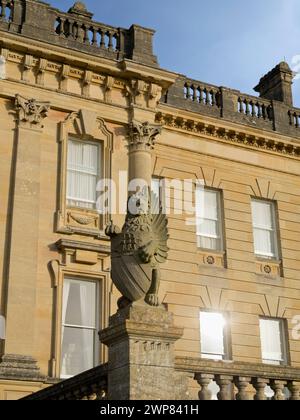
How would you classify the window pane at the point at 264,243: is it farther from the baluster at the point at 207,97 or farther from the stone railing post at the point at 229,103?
the baluster at the point at 207,97

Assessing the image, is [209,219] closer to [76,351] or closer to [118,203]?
[118,203]

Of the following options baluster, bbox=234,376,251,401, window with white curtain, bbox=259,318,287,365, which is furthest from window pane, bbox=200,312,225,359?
baluster, bbox=234,376,251,401

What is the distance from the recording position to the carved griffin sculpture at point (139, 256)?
31.2 feet

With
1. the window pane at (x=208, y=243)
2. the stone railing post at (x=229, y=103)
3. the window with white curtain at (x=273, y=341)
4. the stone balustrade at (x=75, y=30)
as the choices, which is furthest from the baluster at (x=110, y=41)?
the window with white curtain at (x=273, y=341)

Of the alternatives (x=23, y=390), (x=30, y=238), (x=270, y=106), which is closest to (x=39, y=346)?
(x=23, y=390)

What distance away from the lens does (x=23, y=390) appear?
1520cm

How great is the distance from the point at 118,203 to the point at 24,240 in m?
2.88

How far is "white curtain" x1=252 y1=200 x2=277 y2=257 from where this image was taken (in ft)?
70.9

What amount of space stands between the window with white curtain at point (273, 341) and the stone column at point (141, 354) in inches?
455

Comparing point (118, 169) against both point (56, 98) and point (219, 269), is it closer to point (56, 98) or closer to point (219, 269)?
point (56, 98)

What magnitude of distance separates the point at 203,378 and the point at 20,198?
8.93 meters

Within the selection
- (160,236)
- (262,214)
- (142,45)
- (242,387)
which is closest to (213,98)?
(142,45)

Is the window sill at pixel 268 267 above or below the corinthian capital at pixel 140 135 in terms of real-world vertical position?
below

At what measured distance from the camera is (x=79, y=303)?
57.3ft
